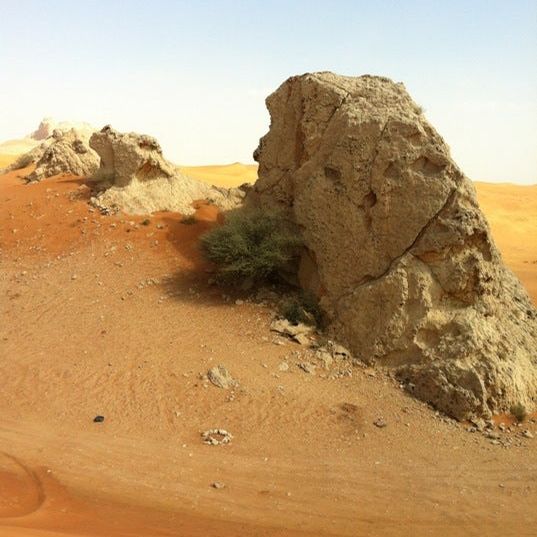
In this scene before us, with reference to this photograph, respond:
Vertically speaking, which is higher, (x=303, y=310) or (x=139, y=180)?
(x=139, y=180)

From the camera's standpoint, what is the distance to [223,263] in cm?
991

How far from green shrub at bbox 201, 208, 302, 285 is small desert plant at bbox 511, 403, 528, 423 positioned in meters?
3.75

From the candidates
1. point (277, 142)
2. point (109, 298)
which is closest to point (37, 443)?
point (109, 298)

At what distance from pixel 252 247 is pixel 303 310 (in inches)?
50.3

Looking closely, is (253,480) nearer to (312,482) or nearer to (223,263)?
(312,482)

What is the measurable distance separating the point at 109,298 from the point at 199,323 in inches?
63.7

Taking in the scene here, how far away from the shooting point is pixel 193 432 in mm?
6871

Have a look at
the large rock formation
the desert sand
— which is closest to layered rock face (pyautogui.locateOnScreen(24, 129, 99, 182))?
the large rock formation

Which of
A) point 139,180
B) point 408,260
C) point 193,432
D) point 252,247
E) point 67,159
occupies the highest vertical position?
point 67,159

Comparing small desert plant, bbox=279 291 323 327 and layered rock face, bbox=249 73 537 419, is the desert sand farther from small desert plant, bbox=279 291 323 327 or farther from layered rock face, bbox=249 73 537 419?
layered rock face, bbox=249 73 537 419

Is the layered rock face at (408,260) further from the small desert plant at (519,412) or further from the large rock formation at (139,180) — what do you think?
the large rock formation at (139,180)

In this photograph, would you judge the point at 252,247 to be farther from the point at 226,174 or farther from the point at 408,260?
the point at 226,174

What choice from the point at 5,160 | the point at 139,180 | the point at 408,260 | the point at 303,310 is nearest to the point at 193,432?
the point at 303,310

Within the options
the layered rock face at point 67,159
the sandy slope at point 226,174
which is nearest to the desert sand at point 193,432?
the layered rock face at point 67,159
